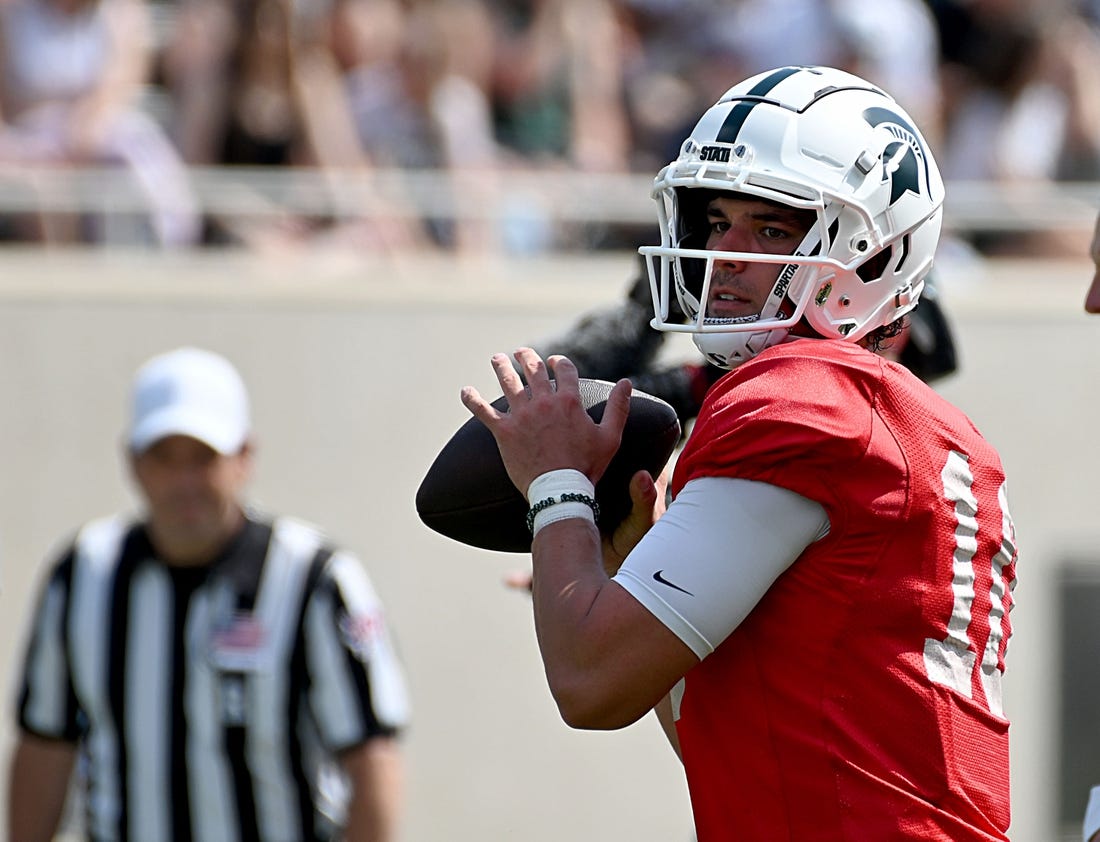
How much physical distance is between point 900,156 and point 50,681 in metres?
2.61

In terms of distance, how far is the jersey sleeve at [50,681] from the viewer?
414 cm

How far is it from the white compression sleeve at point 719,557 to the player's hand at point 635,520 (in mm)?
271

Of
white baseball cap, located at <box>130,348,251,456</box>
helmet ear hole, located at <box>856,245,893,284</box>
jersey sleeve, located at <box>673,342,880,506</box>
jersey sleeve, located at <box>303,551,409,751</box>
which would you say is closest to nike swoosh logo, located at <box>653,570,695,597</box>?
jersey sleeve, located at <box>673,342,880,506</box>

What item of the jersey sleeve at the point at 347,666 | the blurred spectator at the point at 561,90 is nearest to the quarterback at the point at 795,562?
the jersey sleeve at the point at 347,666

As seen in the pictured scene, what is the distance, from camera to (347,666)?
4086 mm

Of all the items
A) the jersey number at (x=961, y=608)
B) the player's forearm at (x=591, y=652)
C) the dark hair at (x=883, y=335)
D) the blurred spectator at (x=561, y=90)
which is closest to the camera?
the player's forearm at (x=591, y=652)

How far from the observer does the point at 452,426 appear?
20.4 feet

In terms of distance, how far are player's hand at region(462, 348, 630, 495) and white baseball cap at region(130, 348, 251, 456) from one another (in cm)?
215

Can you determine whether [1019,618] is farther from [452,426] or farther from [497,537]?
[497,537]

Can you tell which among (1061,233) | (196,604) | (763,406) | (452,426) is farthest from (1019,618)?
(763,406)

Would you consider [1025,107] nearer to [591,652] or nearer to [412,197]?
A: [412,197]

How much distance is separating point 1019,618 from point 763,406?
14.9 ft

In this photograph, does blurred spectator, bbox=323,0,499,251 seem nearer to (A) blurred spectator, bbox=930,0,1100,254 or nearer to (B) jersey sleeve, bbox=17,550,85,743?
(A) blurred spectator, bbox=930,0,1100,254

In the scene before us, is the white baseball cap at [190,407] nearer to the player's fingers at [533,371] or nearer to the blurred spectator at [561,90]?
the player's fingers at [533,371]
